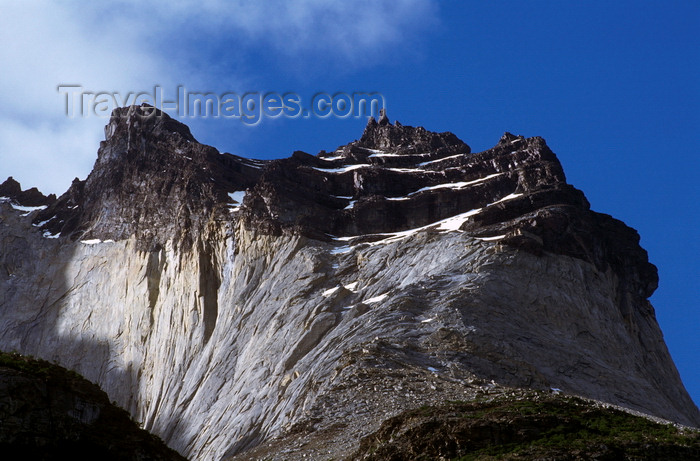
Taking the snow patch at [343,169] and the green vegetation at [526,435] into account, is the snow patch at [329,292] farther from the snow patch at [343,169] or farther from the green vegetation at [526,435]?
the green vegetation at [526,435]

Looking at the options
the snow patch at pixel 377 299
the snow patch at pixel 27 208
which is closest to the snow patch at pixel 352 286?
the snow patch at pixel 377 299

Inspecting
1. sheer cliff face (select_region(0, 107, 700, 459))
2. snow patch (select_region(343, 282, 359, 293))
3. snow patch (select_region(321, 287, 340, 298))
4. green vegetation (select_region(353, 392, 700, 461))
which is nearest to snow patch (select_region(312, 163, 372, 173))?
sheer cliff face (select_region(0, 107, 700, 459))

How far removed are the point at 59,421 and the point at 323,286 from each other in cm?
4870

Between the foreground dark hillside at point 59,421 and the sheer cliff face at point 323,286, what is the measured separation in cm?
1394

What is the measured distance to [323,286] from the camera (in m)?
76.1

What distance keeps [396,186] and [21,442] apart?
73.2 m

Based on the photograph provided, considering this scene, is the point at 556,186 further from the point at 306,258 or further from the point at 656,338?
the point at 306,258

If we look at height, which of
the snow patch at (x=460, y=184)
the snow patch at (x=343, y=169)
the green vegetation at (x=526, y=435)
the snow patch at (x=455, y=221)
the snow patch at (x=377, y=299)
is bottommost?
the green vegetation at (x=526, y=435)

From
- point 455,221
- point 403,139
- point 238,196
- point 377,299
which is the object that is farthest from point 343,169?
point 377,299

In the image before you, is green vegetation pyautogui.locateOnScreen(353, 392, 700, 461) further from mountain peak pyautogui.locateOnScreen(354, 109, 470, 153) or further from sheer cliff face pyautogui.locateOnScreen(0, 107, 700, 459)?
mountain peak pyautogui.locateOnScreen(354, 109, 470, 153)

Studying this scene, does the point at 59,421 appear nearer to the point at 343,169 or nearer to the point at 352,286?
the point at 352,286

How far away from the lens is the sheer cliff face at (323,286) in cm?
5816

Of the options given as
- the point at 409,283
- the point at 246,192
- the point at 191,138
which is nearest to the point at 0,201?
the point at 191,138

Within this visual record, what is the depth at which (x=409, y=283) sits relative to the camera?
70.4m
